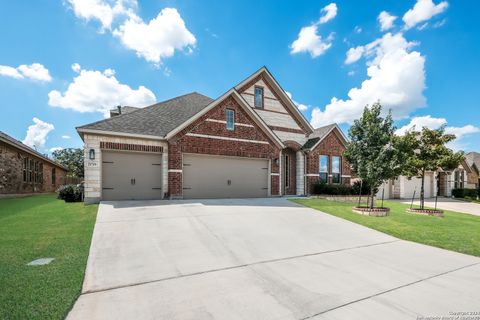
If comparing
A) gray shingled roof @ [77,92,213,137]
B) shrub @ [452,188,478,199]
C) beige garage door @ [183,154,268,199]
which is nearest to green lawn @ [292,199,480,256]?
beige garage door @ [183,154,268,199]

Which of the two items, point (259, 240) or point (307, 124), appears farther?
point (307, 124)

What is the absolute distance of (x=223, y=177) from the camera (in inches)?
562

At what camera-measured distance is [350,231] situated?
25.8 feet

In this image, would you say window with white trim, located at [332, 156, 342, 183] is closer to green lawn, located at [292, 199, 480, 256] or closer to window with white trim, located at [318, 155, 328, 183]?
window with white trim, located at [318, 155, 328, 183]

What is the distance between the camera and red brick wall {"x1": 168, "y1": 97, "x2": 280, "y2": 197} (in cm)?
1295

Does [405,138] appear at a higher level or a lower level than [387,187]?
higher

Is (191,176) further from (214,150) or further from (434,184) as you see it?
(434,184)

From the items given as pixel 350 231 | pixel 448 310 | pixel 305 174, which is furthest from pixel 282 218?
pixel 305 174

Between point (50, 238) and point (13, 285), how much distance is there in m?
2.85

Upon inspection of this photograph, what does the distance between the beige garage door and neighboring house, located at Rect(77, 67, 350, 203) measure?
5cm

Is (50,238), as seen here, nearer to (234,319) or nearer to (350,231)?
(234,319)

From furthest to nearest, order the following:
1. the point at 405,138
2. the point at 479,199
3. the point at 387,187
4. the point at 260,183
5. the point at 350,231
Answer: the point at 479,199, the point at 387,187, the point at 260,183, the point at 405,138, the point at 350,231

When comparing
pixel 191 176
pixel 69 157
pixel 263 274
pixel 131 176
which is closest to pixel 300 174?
pixel 191 176

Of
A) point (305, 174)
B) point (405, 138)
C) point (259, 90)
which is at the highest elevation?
point (259, 90)
